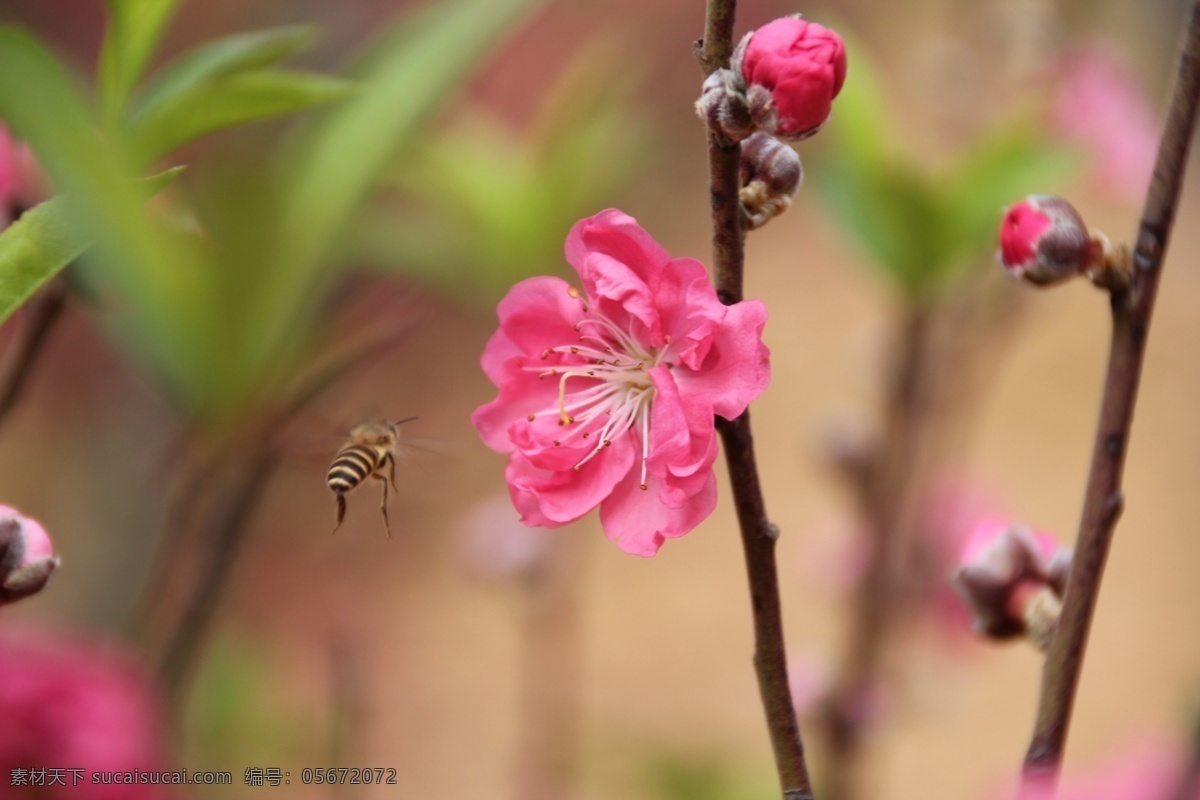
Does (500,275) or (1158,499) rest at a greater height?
(1158,499)

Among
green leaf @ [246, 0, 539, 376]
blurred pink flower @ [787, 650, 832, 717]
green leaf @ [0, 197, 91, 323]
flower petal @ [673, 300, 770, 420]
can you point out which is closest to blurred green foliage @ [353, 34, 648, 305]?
green leaf @ [246, 0, 539, 376]

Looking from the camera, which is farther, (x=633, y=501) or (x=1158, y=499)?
(x=1158, y=499)

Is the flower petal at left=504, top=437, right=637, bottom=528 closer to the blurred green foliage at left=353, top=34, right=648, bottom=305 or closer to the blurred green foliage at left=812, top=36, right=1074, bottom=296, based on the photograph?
the blurred green foliage at left=812, top=36, right=1074, bottom=296

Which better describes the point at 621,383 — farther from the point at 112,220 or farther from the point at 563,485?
the point at 112,220

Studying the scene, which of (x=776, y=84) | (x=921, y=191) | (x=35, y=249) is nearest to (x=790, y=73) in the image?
(x=776, y=84)

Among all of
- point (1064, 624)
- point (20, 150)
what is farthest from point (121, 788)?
point (1064, 624)

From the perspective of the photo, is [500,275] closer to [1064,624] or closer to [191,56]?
[191,56]
